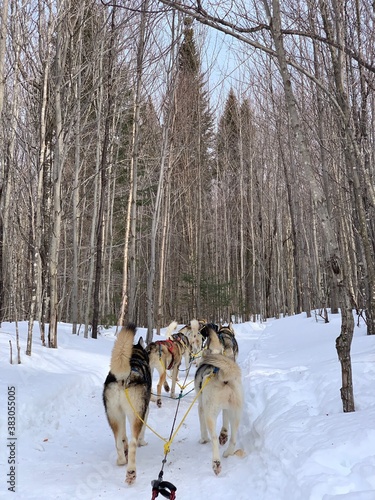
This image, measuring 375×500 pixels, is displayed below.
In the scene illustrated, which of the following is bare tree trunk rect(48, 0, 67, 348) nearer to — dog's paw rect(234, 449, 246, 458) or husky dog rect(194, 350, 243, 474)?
husky dog rect(194, 350, 243, 474)

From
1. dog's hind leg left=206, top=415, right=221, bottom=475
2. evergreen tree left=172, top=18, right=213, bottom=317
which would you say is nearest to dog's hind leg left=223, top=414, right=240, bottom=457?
dog's hind leg left=206, top=415, right=221, bottom=475

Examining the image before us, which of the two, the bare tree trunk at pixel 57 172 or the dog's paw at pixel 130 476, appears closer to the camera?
the dog's paw at pixel 130 476

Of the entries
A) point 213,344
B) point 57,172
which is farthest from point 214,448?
point 57,172

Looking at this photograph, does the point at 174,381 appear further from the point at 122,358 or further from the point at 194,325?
the point at 122,358

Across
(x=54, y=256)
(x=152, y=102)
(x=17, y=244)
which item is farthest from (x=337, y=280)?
(x=17, y=244)

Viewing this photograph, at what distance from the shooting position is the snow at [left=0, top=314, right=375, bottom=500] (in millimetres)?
3205

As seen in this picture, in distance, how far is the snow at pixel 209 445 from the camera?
321 centimetres

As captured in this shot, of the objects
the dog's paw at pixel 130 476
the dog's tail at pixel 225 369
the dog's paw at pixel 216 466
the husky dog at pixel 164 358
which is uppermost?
the dog's tail at pixel 225 369

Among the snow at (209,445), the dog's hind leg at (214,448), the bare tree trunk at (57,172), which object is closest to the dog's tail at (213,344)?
the snow at (209,445)

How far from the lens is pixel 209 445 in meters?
4.83

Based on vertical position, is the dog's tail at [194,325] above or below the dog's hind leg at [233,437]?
above

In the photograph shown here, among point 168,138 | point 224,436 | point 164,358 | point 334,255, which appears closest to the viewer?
point 334,255

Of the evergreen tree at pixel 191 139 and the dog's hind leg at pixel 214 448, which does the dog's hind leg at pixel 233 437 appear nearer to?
the dog's hind leg at pixel 214 448

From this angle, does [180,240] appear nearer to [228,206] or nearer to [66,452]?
[228,206]
